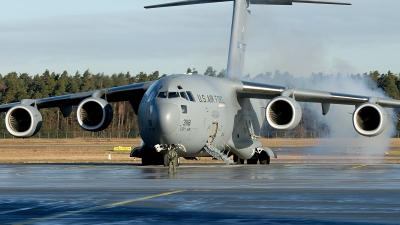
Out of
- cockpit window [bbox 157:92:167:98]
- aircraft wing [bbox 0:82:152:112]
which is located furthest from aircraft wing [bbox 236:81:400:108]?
cockpit window [bbox 157:92:167:98]

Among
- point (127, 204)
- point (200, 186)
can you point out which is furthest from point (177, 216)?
point (200, 186)

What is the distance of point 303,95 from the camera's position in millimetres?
28844

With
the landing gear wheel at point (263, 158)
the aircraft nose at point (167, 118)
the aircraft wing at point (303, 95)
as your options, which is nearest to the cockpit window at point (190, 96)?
the aircraft nose at point (167, 118)

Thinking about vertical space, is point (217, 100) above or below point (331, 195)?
above

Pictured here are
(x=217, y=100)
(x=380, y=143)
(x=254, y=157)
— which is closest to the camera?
(x=217, y=100)

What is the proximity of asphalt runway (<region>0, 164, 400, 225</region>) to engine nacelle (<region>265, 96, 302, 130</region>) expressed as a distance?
25.1 feet

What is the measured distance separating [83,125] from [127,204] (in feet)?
55.4

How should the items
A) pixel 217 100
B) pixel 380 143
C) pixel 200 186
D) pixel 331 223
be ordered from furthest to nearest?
pixel 380 143 < pixel 217 100 < pixel 200 186 < pixel 331 223

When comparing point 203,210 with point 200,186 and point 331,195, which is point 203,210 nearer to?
point 331,195

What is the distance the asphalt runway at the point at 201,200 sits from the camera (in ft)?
35.1

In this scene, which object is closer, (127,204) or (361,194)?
(127,204)

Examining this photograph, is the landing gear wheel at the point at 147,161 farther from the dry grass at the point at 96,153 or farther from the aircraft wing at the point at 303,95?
the dry grass at the point at 96,153

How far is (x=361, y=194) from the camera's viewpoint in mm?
14406

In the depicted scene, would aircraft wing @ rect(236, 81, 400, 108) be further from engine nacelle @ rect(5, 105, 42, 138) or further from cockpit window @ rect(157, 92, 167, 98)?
engine nacelle @ rect(5, 105, 42, 138)
